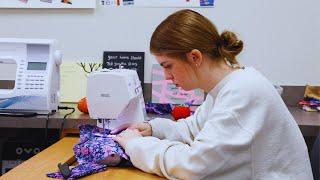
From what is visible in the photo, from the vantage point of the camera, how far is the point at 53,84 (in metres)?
1.92

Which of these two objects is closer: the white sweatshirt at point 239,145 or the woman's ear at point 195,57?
the white sweatshirt at point 239,145

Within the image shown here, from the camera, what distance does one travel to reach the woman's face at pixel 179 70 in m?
1.25

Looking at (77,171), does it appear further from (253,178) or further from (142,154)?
(253,178)

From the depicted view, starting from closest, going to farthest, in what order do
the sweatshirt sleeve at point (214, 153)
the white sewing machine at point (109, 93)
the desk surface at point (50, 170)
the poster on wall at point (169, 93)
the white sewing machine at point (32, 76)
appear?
the sweatshirt sleeve at point (214, 153) → the desk surface at point (50, 170) → the white sewing machine at point (109, 93) → the white sewing machine at point (32, 76) → the poster on wall at point (169, 93)

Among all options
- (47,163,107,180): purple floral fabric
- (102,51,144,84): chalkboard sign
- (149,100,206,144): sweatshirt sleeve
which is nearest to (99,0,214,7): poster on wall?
(102,51,144,84): chalkboard sign

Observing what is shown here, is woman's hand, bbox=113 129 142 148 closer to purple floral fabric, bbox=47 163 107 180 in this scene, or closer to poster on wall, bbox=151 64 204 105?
purple floral fabric, bbox=47 163 107 180

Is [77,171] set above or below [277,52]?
below

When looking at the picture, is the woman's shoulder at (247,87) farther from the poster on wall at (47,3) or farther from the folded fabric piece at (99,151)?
the poster on wall at (47,3)

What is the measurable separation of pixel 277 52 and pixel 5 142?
4.90 ft

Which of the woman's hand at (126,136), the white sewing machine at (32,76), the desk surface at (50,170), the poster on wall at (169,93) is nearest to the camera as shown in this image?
the desk surface at (50,170)

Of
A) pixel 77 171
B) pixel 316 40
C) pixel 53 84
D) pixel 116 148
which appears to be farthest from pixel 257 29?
pixel 77 171

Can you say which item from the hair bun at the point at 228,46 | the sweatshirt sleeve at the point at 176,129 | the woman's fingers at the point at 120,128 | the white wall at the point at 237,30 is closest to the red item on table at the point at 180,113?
the sweatshirt sleeve at the point at 176,129

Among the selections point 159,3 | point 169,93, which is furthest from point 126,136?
point 159,3

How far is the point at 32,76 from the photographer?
6.17 ft
